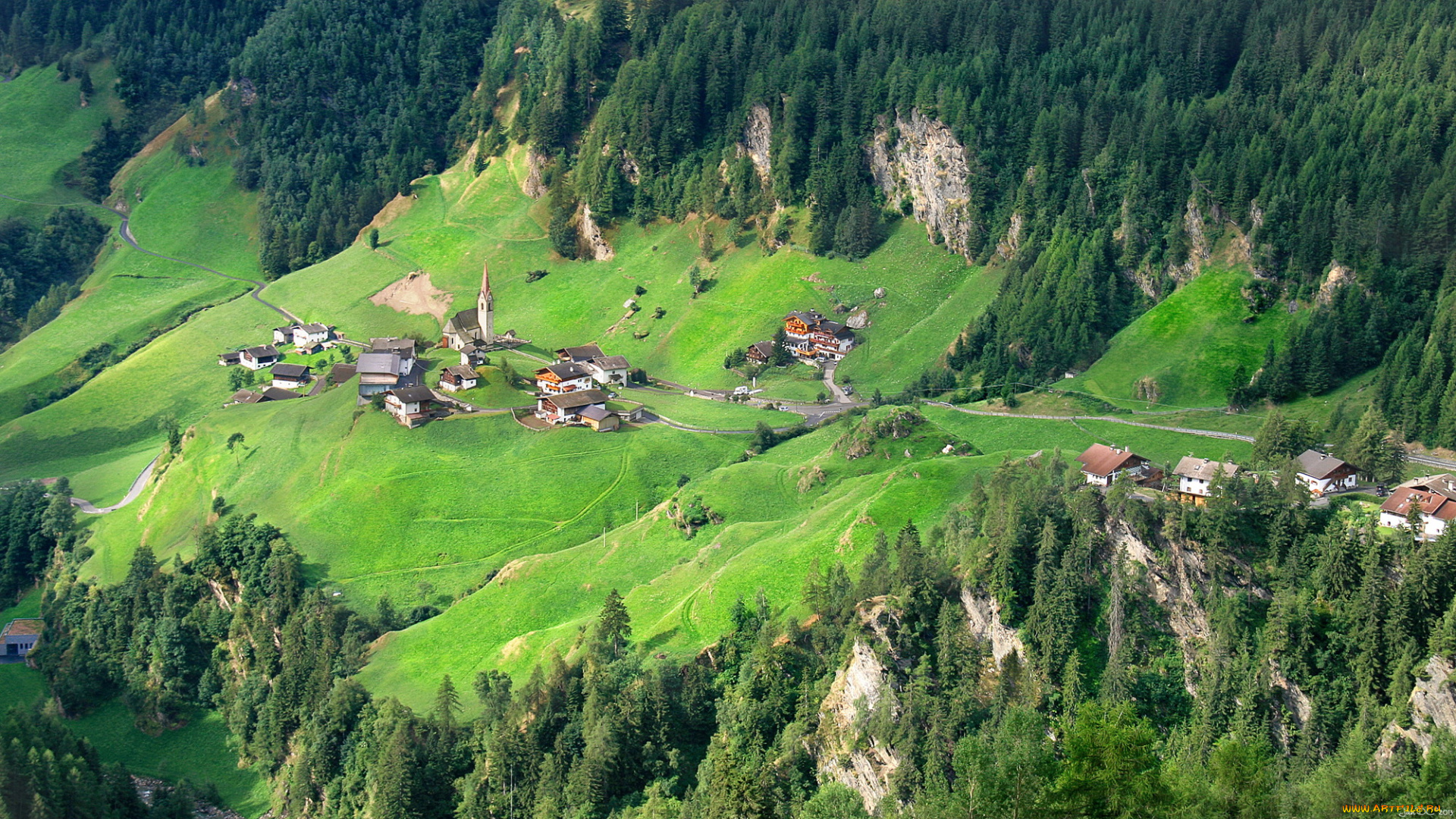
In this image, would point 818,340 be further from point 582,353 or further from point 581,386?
point 581,386

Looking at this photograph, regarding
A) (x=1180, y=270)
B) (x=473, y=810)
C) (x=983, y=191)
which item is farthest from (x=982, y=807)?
(x=983, y=191)

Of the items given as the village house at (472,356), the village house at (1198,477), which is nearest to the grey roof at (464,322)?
the village house at (472,356)

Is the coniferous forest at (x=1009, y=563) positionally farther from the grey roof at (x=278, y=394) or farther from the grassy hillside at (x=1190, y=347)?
the grey roof at (x=278, y=394)

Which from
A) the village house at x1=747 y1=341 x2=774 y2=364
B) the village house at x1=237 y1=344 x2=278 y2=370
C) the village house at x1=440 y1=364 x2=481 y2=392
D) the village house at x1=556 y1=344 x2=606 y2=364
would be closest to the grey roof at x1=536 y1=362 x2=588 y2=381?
the village house at x1=556 y1=344 x2=606 y2=364

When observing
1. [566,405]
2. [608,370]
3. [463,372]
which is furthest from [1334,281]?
[463,372]

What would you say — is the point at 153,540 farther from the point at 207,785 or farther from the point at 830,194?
the point at 830,194

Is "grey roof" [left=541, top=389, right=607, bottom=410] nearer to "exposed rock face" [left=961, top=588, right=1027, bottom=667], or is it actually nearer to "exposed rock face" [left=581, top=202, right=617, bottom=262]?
"exposed rock face" [left=581, top=202, right=617, bottom=262]

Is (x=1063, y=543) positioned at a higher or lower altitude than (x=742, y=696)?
higher
